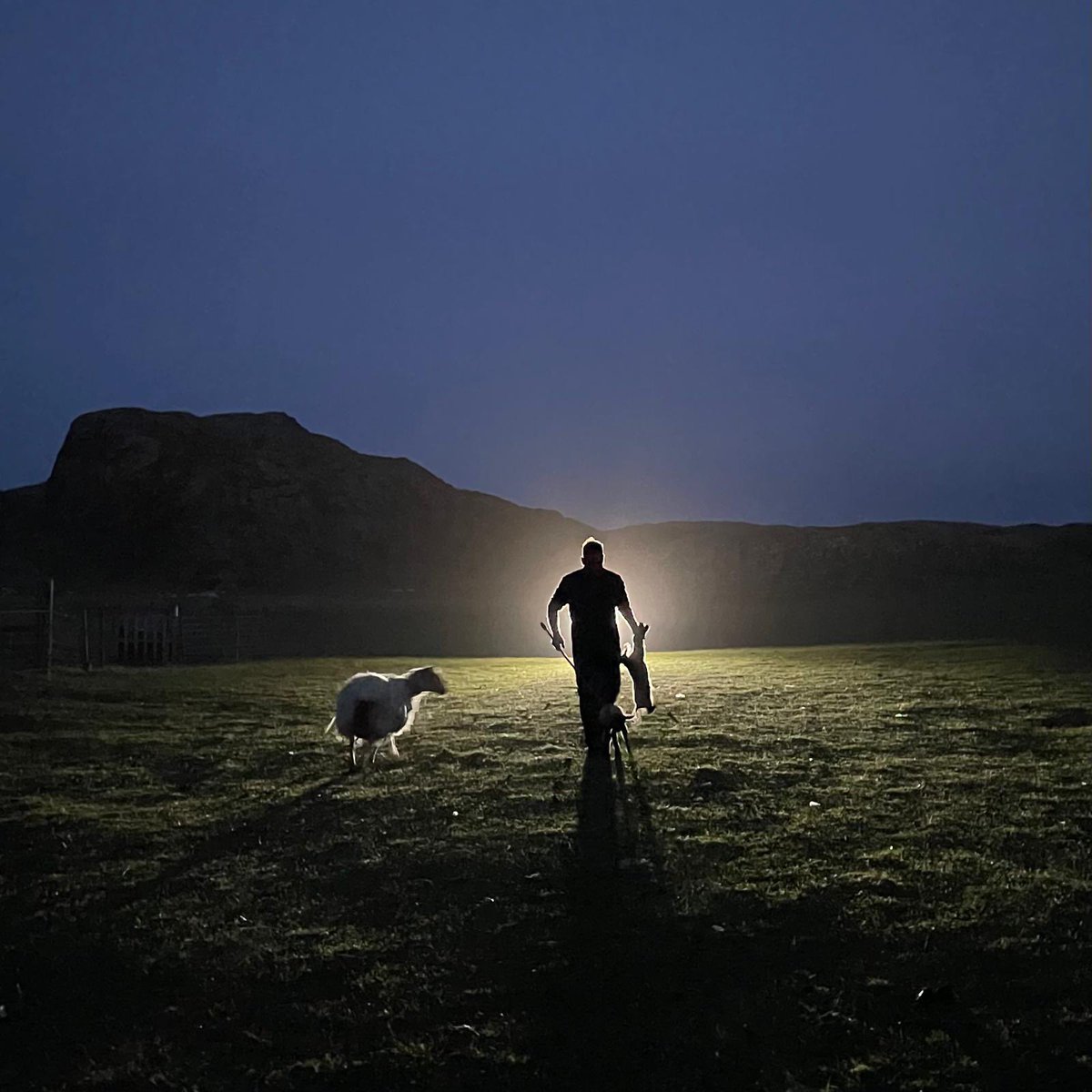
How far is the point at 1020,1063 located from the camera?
437 cm

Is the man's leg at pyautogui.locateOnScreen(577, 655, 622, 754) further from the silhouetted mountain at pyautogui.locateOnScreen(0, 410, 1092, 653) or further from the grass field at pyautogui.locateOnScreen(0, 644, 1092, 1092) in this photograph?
the silhouetted mountain at pyautogui.locateOnScreen(0, 410, 1092, 653)

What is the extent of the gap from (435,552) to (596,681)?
11024 cm

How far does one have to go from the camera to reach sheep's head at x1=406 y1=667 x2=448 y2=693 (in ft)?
41.2

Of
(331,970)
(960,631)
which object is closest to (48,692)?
(331,970)

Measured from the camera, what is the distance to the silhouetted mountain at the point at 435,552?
5344 cm

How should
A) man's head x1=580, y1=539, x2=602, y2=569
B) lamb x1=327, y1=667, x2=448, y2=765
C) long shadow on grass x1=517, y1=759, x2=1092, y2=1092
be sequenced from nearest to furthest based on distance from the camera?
long shadow on grass x1=517, y1=759, x2=1092, y2=1092
man's head x1=580, y1=539, x2=602, y2=569
lamb x1=327, y1=667, x2=448, y2=765

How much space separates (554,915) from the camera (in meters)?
6.35

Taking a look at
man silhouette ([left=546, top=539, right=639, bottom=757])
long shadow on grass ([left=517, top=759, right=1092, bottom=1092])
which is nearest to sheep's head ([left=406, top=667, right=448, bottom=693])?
man silhouette ([left=546, top=539, right=639, bottom=757])

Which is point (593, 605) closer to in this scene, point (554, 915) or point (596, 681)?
point (596, 681)

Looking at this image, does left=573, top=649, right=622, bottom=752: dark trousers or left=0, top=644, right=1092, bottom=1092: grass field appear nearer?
left=0, top=644, right=1092, bottom=1092: grass field

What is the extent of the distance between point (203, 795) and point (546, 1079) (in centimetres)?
704

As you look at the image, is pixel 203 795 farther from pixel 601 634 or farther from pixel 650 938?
pixel 650 938

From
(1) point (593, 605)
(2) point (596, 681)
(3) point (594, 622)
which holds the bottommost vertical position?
(2) point (596, 681)

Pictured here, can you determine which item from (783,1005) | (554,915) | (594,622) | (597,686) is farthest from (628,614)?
(783,1005)
